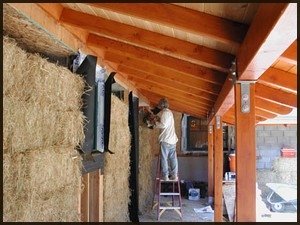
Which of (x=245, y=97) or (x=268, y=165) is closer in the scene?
(x=245, y=97)

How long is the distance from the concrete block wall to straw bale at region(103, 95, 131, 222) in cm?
602

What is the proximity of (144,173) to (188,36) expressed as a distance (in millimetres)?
4443

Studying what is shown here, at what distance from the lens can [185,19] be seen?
6.75 feet

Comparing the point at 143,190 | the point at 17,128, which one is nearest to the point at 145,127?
the point at 143,190

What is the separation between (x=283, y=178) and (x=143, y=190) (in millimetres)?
4813

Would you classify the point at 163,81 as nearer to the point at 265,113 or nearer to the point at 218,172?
the point at 218,172

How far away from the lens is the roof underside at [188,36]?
178cm

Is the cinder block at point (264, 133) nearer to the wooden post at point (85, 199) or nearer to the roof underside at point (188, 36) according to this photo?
the roof underside at point (188, 36)

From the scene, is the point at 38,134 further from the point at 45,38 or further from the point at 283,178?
the point at 283,178

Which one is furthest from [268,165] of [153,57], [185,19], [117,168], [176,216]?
[185,19]

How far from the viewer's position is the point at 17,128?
1.95 metres

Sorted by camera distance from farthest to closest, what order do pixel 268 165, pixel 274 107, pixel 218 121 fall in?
1. pixel 268 165
2. pixel 218 121
3. pixel 274 107

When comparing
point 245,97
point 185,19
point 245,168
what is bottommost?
point 245,168

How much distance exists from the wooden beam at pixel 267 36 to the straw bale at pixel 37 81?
1248 mm
